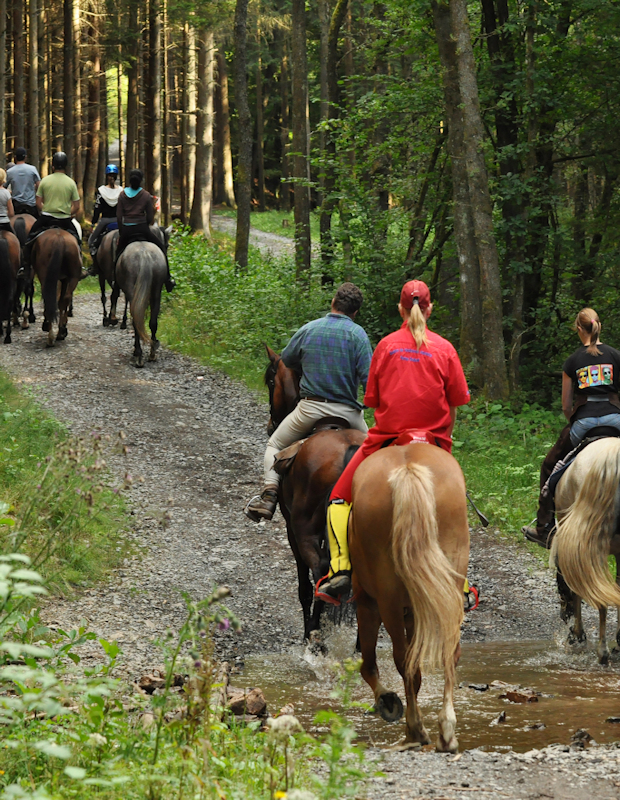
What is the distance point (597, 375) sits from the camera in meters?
7.62

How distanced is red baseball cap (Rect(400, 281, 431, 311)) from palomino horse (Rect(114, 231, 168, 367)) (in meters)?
10.4

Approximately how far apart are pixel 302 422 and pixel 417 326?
2.01 meters

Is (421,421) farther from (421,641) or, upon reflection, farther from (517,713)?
(517,713)

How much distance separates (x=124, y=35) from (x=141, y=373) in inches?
788

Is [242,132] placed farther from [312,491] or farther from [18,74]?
[312,491]

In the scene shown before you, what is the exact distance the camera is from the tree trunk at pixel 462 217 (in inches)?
580

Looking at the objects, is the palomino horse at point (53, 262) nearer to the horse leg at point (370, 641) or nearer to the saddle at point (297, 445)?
the saddle at point (297, 445)

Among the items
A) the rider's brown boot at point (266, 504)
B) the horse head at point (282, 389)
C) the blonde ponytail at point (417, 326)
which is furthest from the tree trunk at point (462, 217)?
the blonde ponytail at point (417, 326)

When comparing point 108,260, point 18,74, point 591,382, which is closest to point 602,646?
point 591,382

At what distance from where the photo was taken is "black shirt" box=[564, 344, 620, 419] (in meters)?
7.61

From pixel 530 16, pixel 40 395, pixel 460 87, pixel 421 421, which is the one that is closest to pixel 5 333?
pixel 40 395

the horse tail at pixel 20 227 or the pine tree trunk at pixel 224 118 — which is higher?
the pine tree trunk at pixel 224 118

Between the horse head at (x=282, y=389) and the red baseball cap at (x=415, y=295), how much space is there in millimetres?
2300

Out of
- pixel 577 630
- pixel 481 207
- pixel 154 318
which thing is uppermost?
pixel 481 207
